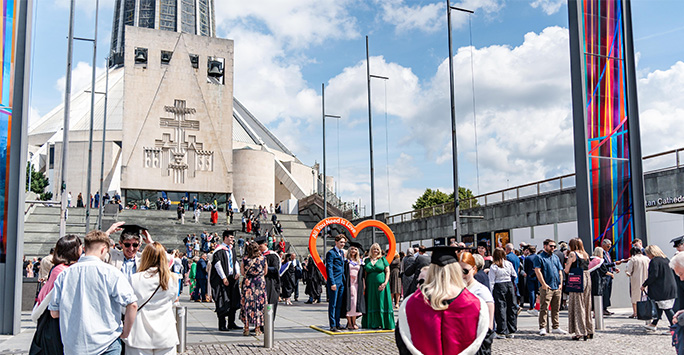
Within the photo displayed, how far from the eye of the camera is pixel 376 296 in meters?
11.2

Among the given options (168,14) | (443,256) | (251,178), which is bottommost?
(443,256)

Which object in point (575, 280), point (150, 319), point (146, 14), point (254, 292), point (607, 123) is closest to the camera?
point (150, 319)

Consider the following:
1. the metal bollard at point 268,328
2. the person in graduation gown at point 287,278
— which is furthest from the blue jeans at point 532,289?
the metal bollard at point 268,328

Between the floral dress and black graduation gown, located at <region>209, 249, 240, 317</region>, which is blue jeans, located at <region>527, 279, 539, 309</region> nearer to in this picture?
the floral dress

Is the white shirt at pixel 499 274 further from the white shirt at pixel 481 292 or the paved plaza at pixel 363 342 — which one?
the white shirt at pixel 481 292

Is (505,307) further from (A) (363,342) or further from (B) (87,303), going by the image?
(B) (87,303)

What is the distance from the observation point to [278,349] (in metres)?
9.09

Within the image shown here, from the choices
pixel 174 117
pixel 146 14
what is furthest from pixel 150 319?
pixel 146 14

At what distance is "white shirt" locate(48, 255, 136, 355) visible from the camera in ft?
14.5

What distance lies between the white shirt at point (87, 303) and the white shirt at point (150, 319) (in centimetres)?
85

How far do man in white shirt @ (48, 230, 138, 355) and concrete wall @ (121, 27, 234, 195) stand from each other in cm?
4630

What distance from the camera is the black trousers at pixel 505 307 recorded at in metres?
10.1

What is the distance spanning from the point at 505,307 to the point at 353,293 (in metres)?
2.77

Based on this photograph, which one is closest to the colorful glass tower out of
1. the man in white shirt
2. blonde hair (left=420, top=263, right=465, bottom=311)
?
blonde hair (left=420, top=263, right=465, bottom=311)
